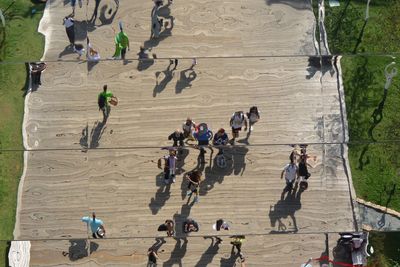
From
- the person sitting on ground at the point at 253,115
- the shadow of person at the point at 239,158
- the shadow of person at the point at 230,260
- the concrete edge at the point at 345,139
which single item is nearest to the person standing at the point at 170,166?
the shadow of person at the point at 239,158

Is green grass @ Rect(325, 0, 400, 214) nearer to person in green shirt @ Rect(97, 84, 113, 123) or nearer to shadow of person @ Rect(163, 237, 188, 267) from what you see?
shadow of person @ Rect(163, 237, 188, 267)

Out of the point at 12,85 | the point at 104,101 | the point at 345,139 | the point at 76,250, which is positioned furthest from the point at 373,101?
the point at 12,85

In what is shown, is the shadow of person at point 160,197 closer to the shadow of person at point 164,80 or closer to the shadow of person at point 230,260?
the shadow of person at point 230,260

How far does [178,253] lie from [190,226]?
0.92 m

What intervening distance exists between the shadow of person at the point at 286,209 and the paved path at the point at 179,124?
3 cm

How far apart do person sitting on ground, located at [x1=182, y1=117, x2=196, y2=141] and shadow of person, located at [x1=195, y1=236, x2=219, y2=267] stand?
147 inches

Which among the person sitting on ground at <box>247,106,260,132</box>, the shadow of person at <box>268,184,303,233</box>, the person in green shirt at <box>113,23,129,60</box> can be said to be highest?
the person in green shirt at <box>113,23,129,60</box>

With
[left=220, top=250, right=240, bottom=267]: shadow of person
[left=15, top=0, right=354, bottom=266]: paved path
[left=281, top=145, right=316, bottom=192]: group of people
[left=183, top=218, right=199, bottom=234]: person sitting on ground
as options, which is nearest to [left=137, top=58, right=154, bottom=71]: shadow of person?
[left=15, top=0, right=354, bottom=266]: paved path

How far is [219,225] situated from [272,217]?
190cm

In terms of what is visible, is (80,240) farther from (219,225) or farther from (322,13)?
(322,13)

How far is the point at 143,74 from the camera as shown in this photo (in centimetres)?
2612

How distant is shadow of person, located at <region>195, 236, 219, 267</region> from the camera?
70.3ft

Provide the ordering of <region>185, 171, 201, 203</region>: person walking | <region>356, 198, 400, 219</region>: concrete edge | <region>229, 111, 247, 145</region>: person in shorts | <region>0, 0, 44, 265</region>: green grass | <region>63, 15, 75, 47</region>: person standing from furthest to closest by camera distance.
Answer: <region>63, 15, 75, 47</region>: person standing → <region>229, 111, 247, 145</region>: person in shorts → <region>0, 0, 44, 265</region>: green grass → <region>356, 198, 400, 219</region>: concrete edge → <region>185, 171, 201, 203</region>: person walking

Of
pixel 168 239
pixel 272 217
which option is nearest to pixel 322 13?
pixel 272 217
